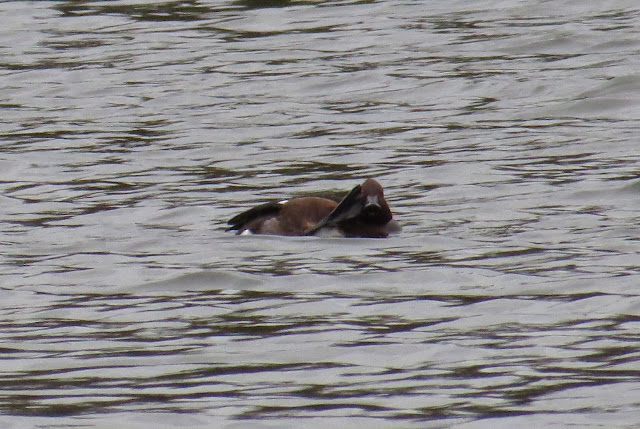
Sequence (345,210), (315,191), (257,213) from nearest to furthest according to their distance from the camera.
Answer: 1. (345,210)
2. (257,213)
3. (315,191)

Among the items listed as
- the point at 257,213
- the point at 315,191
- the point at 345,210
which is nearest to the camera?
the point at 345,210

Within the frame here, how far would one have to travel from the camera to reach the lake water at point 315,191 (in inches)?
256

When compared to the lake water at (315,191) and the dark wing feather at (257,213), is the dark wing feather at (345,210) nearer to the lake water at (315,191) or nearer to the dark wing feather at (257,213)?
the lake water at (315,191)

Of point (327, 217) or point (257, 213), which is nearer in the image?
point (327, 217)

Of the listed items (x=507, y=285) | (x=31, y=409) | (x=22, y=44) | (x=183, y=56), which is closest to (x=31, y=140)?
(x=183, y=56)

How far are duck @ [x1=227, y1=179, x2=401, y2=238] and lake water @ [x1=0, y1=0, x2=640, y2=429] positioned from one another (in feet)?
0.31

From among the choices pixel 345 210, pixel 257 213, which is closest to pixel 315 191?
pixel 257 213

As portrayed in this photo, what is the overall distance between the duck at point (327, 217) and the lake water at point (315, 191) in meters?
0.09

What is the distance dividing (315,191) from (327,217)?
1387 millimetres

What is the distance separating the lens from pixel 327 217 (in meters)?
9.60

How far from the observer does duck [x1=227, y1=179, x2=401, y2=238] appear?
952 cm

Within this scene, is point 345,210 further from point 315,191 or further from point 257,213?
point 315,191

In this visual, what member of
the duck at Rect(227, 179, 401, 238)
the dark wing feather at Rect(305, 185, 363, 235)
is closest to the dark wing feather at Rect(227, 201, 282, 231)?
the duck at Rect(227, 179, 401, 238)

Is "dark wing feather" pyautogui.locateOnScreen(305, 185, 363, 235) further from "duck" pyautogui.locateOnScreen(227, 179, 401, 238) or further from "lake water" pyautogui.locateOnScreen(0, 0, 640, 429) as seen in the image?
"lake water" pyautogui.locateOnScreen(0, 0, 640, 429)
